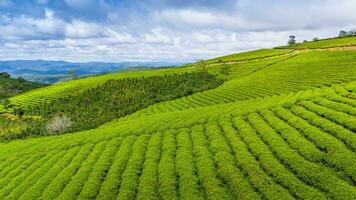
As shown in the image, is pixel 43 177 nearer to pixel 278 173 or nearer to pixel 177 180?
pixel 177 180

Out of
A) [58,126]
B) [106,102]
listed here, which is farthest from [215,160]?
[106,102]

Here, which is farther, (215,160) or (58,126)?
(58,126)

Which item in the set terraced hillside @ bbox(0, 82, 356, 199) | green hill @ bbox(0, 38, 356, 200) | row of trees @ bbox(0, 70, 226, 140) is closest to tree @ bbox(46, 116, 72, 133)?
row of trees @ bbox(0, 70, 226, 140)

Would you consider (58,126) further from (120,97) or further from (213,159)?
(213,159)

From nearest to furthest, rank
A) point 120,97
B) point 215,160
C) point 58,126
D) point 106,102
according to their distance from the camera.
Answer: point 215,160 < point 58,126 < point 106,102 < point 120,97

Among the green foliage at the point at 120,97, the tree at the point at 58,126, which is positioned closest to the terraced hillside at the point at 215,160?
the tree at the point at 58,126

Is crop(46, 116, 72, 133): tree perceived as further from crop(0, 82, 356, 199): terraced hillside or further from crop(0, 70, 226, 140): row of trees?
crop(0, 82, 356, 199): terraced hillside

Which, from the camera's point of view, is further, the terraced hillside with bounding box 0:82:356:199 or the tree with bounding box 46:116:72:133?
the tree with bounding box 46:116:72:133

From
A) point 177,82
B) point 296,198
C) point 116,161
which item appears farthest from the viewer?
point 177,82

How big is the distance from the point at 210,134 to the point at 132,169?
1035 cm

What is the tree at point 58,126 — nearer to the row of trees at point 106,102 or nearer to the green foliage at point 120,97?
the row of trees at point 106,102

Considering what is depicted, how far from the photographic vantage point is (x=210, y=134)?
124 ft

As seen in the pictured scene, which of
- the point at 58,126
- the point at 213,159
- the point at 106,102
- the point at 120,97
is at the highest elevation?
the point at 213,159

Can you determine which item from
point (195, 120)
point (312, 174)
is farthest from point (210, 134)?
point (312, 174)
